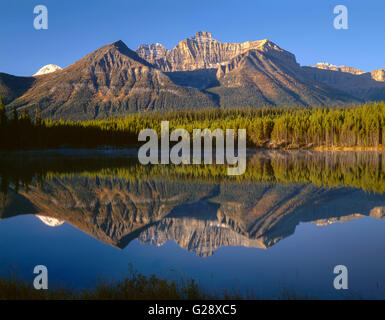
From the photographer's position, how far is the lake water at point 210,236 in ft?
38.6

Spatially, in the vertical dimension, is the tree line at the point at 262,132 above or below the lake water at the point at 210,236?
A: above

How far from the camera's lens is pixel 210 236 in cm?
1675

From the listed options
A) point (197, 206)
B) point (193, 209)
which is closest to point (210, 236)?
point (193, 209)

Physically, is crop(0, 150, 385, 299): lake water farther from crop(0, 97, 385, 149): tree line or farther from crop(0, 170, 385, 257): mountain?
crop(0, 97, 385, 149): tree line

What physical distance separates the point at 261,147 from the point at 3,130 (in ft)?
306

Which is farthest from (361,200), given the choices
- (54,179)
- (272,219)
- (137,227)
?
(54,179)

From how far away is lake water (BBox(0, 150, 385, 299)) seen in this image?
11.8 meters

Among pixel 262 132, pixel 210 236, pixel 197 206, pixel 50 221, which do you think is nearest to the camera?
pixel 210 236
